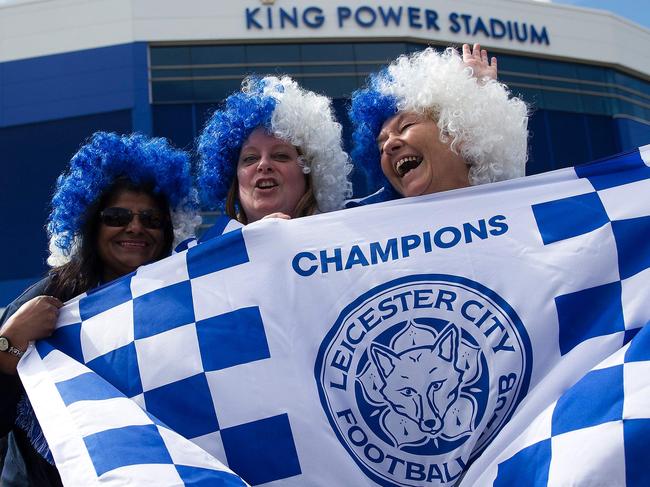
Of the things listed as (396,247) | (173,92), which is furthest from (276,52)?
(396,247)

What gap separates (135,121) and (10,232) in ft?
12.6

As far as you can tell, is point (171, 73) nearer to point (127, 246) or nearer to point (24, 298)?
point (127, 246)

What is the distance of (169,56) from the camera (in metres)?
17.8

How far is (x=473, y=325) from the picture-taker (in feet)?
7.62

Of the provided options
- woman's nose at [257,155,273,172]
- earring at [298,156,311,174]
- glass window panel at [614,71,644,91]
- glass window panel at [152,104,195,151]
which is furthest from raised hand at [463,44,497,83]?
glass window panel at [614,71,644,91]

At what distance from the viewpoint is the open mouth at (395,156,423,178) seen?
289 cm

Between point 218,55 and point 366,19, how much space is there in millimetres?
3766

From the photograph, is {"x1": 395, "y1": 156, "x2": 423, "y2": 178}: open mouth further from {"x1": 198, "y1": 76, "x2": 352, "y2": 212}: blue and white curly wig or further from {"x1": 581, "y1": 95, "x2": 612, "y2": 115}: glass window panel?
{"x1": 581, "y1": 95, "x2": 612, "y2": 115}: glass window panel

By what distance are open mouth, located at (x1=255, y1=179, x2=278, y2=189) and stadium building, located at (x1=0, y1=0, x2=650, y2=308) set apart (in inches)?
551

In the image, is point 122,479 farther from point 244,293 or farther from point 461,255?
point 461,255

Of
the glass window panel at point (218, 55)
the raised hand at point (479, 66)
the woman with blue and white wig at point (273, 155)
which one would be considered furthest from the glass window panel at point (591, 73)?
the woman with blue and white wig at point (273, 155)

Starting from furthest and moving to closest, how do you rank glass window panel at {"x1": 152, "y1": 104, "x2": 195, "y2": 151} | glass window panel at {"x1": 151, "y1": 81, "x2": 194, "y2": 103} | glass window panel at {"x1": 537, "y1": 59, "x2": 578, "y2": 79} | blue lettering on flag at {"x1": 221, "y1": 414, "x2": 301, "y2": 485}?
glass window panel at {"x1": 537, "y1": 59, "x2": 578, "y2": 79}
glass window panel at {"x1": 151, "y1": 81, "x2": 194, "y2": 103}
glass window panel at {"x1": 152, "y1": 104, "x2": 195, "y2": 151}
blue lettering on flag at {"x1": 221, "y1": 414, "x2": 301, "y2": 485}

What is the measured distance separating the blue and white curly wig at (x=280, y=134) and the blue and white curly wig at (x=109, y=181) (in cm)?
15

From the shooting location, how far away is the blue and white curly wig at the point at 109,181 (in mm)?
3354
